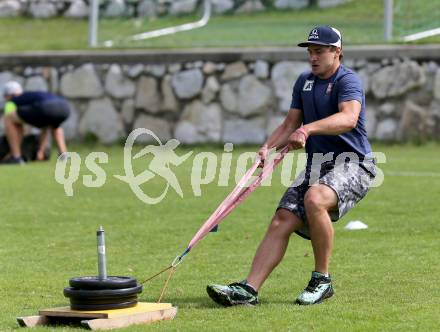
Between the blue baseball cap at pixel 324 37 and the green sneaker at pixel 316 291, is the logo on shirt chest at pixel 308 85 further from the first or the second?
the green sneaker at pixel 316 291

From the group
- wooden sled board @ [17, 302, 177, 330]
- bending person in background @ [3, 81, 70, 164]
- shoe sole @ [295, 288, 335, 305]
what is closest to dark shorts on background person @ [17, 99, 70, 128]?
bending person in background @ [3, 81, 70, 164]

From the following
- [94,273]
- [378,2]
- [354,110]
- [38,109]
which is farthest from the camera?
[378,2]

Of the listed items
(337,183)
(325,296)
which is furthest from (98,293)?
(337,183)

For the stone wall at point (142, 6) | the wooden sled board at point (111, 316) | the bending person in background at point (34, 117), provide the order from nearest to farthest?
the wooden sled board at point (111, 316) < the bending person in background at point (34, 117) < the stone wall at point (142, 6)

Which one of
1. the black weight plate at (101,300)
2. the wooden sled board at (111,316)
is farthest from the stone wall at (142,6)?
the black weight plate at (101,300)

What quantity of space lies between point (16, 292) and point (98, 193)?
21.1ft

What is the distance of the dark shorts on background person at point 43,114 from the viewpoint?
777 inches

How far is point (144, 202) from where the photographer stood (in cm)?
1398

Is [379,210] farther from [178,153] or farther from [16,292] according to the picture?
[178,153]

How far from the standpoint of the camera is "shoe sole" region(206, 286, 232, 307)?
25.2 feet

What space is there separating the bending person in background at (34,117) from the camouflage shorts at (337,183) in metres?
12.0

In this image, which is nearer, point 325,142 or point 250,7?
point 325,142

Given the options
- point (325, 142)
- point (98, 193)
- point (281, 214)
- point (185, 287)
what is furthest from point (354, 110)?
point (98, 193)

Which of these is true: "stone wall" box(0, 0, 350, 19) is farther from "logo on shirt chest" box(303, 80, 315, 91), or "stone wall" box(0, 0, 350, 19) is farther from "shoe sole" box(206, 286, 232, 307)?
"shoe sole" box(206, 286, 232, 307)
